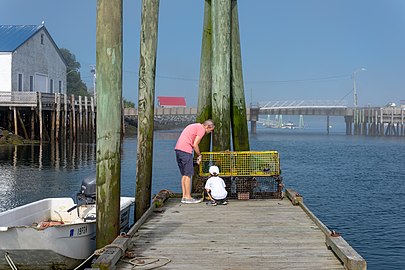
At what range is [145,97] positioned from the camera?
40.5 ft

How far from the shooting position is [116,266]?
330 inches

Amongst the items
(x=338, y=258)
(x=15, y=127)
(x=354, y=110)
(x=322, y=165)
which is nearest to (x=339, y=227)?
(x=338, y=258)

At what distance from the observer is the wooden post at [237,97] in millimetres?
15875

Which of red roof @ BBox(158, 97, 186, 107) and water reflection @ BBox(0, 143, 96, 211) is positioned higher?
red roof @ BBox(158, 97, 186, 107)

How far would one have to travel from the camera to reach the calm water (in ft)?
55.5

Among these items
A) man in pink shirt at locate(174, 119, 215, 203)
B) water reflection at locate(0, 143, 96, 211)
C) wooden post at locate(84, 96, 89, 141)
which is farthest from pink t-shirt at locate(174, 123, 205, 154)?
wooden post at locate(84, 96, 89, 141)

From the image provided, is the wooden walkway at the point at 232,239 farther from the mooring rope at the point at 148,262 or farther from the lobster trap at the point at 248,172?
the lobster trap at the point at 248,172

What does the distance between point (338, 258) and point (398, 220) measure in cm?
1170

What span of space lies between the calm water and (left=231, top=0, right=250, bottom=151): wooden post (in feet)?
12.6

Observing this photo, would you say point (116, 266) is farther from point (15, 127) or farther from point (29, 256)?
point (15, 127)

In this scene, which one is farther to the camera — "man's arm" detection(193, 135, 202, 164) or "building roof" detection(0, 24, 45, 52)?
"building roof" detection(0, 24, 45, 52)

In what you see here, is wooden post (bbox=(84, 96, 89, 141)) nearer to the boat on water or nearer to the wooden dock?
the wooden dock

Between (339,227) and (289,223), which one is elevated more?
(289,223)

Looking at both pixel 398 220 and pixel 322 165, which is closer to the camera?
pixel 398 220
